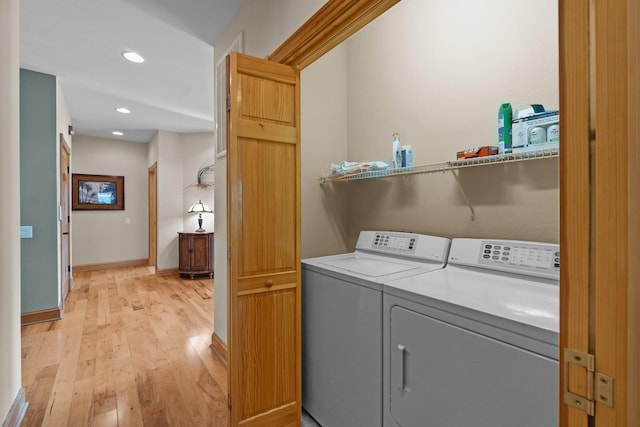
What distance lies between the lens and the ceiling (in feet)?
7.73

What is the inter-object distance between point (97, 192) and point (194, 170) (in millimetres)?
1980

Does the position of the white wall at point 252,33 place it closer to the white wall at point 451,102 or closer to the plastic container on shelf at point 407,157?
the white wall at point 451,102

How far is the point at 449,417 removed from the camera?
1.07m

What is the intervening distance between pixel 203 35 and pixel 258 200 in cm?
187

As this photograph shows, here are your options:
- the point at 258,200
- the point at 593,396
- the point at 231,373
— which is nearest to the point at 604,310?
the point at 593,396

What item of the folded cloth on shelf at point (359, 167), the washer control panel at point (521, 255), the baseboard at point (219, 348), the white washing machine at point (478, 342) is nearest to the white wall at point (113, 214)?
the baseboard at point (219, 348)

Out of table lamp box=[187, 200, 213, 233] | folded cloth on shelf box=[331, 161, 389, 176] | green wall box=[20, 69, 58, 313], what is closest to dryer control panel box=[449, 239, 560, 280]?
folded cloth on shelf box=[331, 161, 389, 176]

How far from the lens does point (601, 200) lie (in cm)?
49

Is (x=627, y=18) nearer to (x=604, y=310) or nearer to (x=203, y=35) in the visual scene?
(x=604, y=310)

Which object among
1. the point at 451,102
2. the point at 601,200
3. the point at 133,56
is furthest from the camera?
the point at 133,56


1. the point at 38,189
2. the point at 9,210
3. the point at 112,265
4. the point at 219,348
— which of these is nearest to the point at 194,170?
the point at 112,265

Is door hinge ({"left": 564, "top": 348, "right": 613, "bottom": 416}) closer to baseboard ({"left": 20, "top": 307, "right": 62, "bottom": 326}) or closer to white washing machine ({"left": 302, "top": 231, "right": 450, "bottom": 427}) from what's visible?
white washing machine ({"left": 302, "top": 231, "right": 450, "bottom": 427})

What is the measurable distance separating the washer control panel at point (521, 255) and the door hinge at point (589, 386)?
0.85 metres

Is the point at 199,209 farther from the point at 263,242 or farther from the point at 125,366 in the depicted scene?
the point at 263,242
